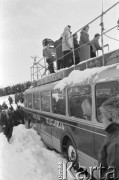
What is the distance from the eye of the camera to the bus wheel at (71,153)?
5499 millimetres

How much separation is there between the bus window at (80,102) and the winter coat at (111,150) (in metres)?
2.16

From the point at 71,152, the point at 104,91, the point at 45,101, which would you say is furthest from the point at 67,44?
the point at 104,91

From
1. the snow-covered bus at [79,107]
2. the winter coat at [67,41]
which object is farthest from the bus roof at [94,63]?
the winter coat at [67,41]

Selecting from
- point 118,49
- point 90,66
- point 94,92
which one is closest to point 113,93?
point 94,92

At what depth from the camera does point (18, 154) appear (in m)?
6.52

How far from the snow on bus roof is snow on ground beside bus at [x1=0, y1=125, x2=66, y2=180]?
1.80m

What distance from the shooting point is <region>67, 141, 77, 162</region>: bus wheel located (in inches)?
217

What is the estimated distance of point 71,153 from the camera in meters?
5.75

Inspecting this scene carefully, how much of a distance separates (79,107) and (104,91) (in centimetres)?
111

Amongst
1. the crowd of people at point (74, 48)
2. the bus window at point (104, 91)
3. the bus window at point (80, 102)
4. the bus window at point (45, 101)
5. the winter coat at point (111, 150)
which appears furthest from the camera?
the bus window at point (45, 101)

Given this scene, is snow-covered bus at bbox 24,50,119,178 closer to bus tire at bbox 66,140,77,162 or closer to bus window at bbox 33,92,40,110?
bus tire at bbox 66,140,77,162

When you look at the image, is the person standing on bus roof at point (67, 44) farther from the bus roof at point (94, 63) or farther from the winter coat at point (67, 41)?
the bus roof at point (94, 63)

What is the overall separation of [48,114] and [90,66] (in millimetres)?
2646

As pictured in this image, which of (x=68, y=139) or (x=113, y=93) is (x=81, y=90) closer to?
(x=113, y=93)
